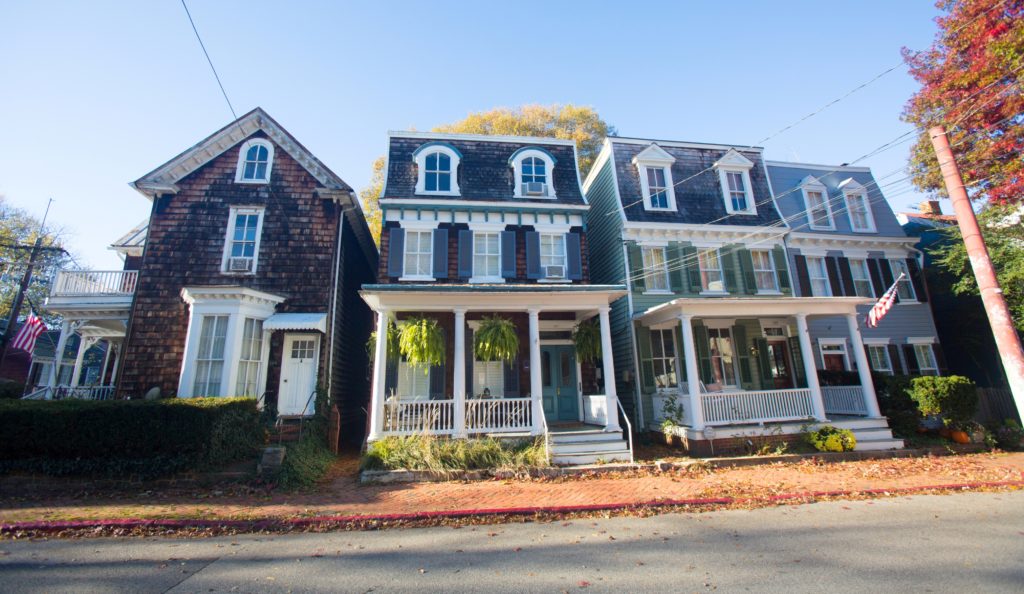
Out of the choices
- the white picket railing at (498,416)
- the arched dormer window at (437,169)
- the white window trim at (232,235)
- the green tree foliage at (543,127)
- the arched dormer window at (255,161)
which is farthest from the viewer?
the green tree foliage at (543,127)

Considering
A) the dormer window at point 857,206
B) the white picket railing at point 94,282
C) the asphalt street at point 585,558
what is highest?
the dormer window at point 857,206

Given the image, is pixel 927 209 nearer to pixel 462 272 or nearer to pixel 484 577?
pixel 462 272

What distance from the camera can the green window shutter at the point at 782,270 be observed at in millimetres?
14844

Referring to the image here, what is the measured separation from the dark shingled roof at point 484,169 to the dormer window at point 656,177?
2.47 m

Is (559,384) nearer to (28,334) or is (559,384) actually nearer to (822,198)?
(822,198)

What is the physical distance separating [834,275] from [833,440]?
26.0ft

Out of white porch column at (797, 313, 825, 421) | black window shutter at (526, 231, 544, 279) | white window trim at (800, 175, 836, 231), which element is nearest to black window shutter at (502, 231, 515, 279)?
black window shutter at (526, 231, 544, 279)

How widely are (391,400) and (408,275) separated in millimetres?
4101

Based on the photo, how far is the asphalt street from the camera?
13.9 feet

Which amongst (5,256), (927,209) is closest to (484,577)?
(927,209)

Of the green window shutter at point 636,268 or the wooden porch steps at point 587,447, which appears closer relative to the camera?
the wooden porch steps at point 587,447

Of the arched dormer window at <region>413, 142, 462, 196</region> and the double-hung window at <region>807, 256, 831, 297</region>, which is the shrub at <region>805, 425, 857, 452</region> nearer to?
the double-hung window at <region>807, 256, 831, 297</region>

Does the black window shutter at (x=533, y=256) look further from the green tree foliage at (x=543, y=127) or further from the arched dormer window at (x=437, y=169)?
the green tree foliage at (x=543, y=127)

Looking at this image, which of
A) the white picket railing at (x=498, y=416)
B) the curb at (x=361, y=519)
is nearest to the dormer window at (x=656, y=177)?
the white picket railing at (x=498, y=416)
